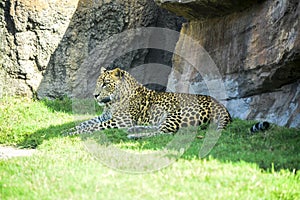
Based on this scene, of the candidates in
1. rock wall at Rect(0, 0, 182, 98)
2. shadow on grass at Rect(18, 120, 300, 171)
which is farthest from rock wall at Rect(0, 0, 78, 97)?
shadow on grass at Rect(18, 120, 300, 171)

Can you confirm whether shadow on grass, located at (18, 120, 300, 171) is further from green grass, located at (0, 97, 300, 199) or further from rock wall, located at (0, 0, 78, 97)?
rock wall, located at (0, 0, 78, 97)

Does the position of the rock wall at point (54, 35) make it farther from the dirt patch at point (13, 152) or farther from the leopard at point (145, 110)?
the dirt patch at point (13, 152)

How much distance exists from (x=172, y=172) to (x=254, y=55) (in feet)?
17.4

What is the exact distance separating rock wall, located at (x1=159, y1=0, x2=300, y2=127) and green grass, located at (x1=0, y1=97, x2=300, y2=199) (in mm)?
897

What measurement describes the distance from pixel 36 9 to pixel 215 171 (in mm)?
10357

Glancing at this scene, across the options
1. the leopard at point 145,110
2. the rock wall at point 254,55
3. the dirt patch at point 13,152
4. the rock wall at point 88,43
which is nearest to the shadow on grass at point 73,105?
the rock wall at point 88,43

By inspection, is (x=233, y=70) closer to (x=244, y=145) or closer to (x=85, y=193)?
(x=244, y=145)

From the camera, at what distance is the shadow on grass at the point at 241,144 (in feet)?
31.6

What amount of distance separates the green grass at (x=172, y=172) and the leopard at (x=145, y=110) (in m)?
0.69

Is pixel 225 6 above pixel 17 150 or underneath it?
above

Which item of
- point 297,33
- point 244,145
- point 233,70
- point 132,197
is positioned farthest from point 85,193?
point 233,70

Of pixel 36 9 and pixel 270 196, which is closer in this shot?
pixel 270 196

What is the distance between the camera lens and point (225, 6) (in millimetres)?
14234

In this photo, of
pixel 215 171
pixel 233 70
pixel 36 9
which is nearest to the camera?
pixel 215 171
